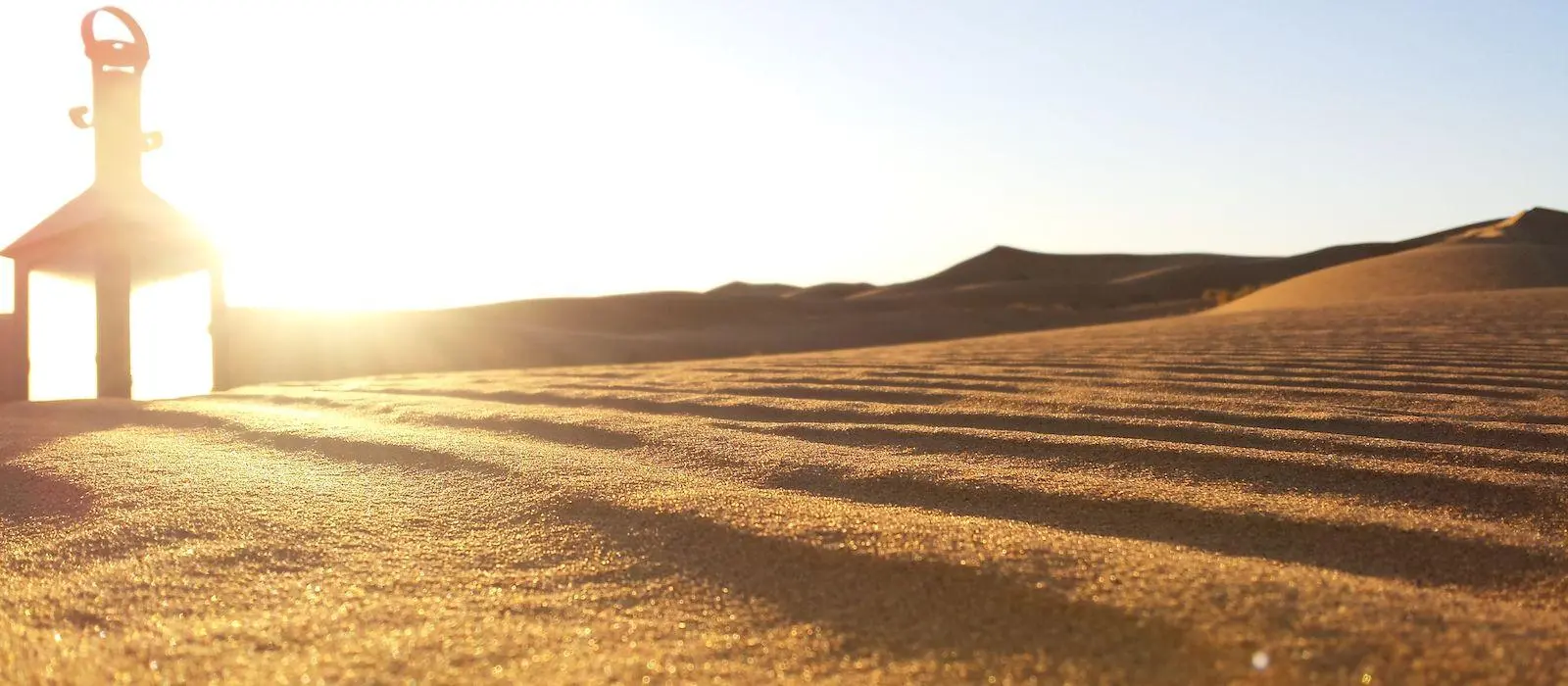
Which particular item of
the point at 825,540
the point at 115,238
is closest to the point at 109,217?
the point at 115,238

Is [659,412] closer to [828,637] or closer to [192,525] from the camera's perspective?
[192,525]

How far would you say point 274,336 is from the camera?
40.6ft

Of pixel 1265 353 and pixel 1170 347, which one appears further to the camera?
pixel 1170 347

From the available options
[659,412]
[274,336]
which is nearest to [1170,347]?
[659,412]

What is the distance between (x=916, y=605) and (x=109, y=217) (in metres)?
5.27

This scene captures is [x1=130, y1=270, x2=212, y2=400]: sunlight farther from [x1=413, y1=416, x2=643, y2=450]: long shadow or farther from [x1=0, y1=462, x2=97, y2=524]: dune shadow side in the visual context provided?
[x1=0, y1=462, x2=97, y2=524]: dune shadow side

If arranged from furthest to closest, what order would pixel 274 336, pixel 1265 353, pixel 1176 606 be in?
pixel 274 336 → pixel 1265 353 → pixel 1176 606

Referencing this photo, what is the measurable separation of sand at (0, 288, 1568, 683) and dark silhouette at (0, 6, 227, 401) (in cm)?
229

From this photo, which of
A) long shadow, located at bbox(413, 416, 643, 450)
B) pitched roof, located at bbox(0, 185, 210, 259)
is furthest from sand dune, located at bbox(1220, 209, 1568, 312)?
pitched roof, located at bbox(0, 185, 210, 259)

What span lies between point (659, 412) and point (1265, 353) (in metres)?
2.46

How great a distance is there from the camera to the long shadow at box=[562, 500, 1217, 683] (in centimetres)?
115

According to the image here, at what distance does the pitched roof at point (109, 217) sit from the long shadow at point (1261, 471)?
425 centimetres

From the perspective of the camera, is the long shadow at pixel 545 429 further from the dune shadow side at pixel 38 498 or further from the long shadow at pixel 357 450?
the dune shadow side at pixel 38 498

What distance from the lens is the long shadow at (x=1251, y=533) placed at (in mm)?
1432
